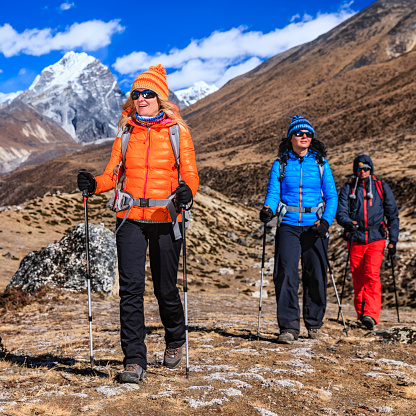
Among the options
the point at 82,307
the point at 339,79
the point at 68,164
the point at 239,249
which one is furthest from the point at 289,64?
the point at 82,307

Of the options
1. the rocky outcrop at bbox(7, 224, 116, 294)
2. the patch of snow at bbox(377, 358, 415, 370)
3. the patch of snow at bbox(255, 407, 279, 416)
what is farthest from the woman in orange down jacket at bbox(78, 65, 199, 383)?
the rocky outcrop at bbox(7, 224, 116, 294)

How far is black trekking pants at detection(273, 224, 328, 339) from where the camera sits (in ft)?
21.7

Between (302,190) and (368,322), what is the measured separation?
3.45m

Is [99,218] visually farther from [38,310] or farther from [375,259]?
[375,259]

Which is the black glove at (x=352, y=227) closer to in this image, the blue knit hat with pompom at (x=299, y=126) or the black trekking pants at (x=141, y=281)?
the blue knit hat with pompom at (x=299, y=126)

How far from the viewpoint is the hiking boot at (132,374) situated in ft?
13.7

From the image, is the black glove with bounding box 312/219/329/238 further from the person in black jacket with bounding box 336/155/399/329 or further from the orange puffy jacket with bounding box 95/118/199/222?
the orange puffy jacket with bounding box 95/118/199/222

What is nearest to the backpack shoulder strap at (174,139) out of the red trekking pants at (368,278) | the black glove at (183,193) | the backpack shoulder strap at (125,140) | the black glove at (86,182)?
the black glove at (183,193)

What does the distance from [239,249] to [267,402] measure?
2207 cm

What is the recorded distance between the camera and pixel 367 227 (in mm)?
8609

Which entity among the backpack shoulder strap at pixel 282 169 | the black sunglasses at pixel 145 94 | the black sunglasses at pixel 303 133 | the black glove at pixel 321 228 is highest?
the black sunglasses at pixel 145 94

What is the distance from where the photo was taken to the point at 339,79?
Result: 125625 mm

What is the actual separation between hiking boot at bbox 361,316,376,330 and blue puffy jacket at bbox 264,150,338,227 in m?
2.94

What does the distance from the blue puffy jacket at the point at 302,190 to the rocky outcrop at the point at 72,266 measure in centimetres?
755
